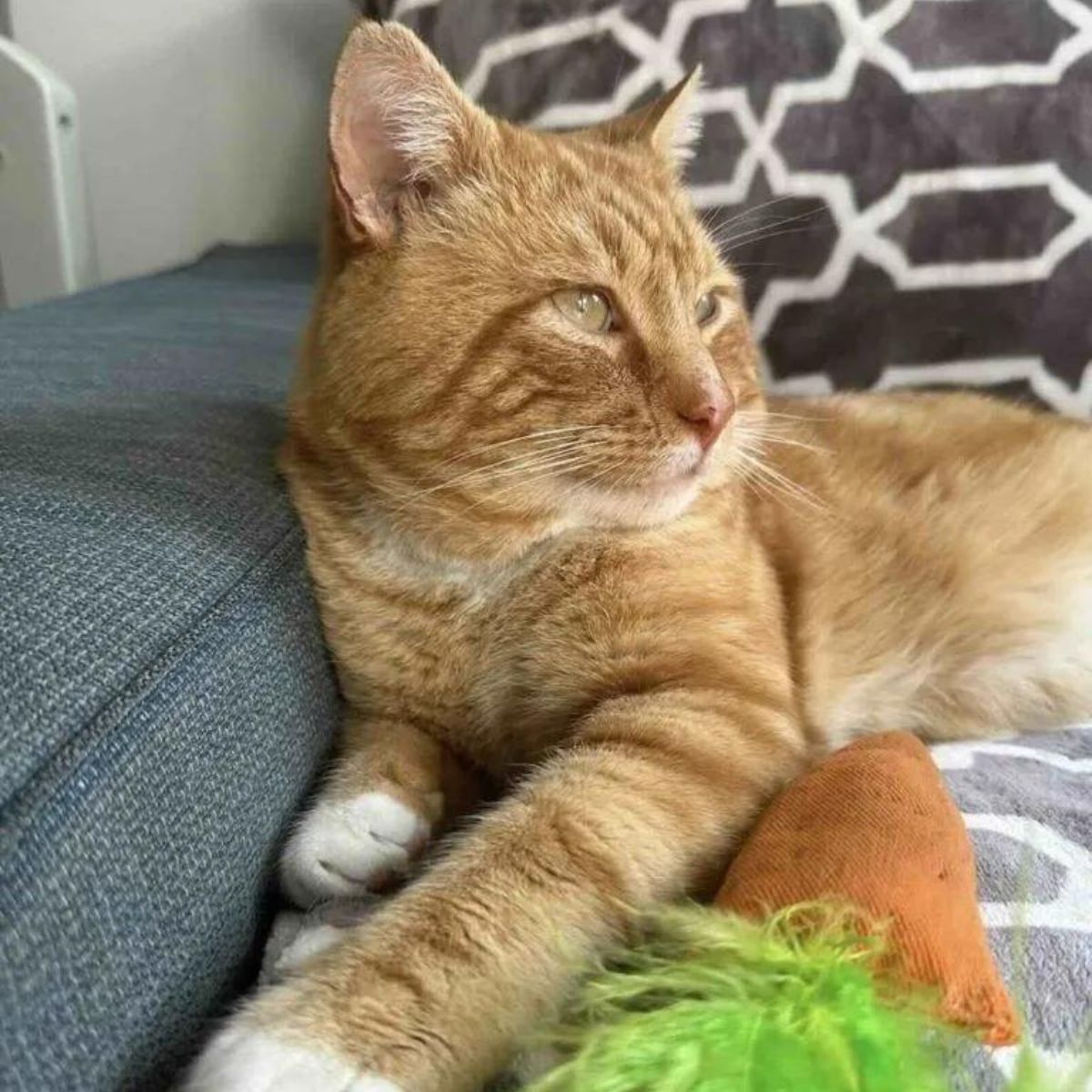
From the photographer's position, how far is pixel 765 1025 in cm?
59

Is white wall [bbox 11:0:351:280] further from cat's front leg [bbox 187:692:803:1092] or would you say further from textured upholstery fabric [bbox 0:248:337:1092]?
cat's front leg [bbox 187:692:803:1092]

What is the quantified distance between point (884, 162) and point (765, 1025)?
1489mm

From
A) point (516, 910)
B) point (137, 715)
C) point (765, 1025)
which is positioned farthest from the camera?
point (516, 910)

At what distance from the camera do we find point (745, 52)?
1.76m

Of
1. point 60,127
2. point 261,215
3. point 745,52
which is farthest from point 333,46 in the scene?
point 745,52

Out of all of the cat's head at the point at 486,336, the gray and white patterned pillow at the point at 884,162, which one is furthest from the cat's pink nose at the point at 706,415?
the gray and white patterned pillow at the point at 884,162

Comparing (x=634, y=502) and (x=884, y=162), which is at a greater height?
(x=884, y=162)

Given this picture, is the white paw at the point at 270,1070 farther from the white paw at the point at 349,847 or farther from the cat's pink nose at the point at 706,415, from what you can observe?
the cat's pink nose at the point at 706,415

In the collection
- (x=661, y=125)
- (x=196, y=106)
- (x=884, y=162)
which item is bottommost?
(x=196, y=106)

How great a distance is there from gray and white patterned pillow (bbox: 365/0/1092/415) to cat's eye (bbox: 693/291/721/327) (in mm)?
517

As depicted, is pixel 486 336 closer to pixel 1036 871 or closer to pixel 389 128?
pixel 389 128

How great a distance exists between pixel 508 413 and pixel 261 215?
2.04 metres

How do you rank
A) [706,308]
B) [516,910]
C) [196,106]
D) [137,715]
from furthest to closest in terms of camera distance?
[196,106] < [706,308] < [516,910] < [137,715]

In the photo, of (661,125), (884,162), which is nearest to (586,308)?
(661,125)
